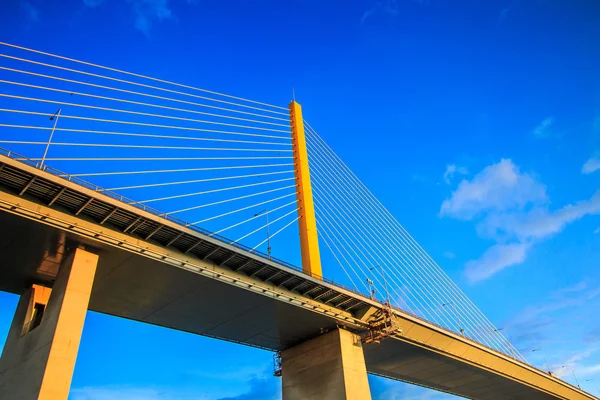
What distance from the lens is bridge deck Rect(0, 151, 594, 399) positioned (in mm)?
23297

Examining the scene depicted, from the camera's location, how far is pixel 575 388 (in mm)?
64750

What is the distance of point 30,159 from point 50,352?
8.30 metres

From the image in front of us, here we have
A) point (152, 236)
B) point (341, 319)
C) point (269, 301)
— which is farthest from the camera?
point (341, 319)

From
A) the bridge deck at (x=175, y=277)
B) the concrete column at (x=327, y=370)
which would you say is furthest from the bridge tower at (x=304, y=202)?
the concrete column at (x=327, y=370)

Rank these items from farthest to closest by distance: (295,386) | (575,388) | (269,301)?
1. (575,388)
2. (295,386)
3. (269,301)

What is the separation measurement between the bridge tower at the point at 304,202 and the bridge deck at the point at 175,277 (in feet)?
7.15

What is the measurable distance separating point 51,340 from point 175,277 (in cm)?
802

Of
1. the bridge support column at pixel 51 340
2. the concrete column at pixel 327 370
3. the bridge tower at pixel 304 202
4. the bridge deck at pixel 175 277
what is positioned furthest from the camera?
the bridge tower at pixel 304 202

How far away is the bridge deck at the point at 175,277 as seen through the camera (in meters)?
23.3

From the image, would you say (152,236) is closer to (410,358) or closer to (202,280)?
(202,280)

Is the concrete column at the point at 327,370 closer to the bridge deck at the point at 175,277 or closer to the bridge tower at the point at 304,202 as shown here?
the bridge deck at the point at 175,277

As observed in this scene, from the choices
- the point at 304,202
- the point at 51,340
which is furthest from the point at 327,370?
the point at 51,340

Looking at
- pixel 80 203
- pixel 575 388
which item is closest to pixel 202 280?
pixel 80 203

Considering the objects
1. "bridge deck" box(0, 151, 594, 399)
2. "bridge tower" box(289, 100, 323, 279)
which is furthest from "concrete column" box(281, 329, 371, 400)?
"bridge tower" box(289, 100, 323, 279)
